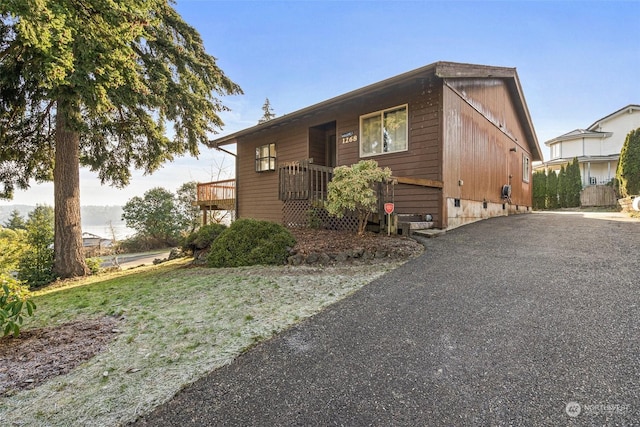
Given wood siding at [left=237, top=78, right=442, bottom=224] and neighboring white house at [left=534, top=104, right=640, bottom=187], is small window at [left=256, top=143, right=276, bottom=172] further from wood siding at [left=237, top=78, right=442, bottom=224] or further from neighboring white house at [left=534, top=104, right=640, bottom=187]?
neighboring white house at [left=534, top=104, right=640, bottom=187]

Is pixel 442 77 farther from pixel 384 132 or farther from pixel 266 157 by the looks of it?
pixel 266 157

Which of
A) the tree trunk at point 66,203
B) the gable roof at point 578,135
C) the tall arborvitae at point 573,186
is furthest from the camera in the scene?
the gable roof at point 578,135

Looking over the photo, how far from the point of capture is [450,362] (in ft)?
6.95

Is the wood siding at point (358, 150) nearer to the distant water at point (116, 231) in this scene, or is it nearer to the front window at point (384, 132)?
the front window at point (384, 132)

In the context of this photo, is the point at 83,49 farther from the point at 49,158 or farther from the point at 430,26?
the point at 430,26

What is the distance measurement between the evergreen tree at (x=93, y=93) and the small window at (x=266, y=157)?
2498 millimetres

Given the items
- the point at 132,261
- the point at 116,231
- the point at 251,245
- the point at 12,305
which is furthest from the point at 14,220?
the point at 12,305

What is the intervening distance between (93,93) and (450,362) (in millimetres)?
6753

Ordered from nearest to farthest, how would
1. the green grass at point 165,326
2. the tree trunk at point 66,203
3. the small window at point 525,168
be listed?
the green grass at point 165,326 < the tree trunk at point 66,203 < the small window at point 525,168

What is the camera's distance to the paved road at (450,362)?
1.68 meters

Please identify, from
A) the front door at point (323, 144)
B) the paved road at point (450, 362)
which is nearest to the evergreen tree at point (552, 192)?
the front door at point (323, 144)

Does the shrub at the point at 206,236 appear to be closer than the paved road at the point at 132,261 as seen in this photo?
Yes

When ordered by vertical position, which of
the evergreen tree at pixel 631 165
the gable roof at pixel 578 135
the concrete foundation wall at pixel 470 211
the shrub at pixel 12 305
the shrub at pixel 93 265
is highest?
the gable roof at pixel 578 135

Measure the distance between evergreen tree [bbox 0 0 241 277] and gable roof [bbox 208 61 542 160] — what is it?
7.28 ft
